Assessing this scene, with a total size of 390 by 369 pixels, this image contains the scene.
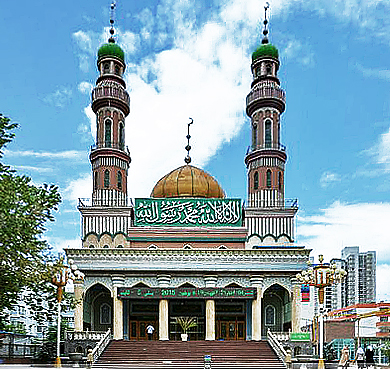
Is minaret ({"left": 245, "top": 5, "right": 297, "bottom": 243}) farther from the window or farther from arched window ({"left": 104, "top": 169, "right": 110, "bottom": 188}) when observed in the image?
arched window ({"left": 104, "top": 169, "right": 110, "bottom": 188})

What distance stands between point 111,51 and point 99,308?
21.1m

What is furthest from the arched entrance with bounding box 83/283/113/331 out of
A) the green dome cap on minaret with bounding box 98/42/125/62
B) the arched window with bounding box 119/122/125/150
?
the green dome cap on minaret with bounding box 98/42/125/62

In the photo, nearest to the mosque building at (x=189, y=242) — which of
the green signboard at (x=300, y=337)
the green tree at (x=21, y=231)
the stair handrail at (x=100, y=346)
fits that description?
the stair handrail at (x=100, y=346)

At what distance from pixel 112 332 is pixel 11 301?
16.2m

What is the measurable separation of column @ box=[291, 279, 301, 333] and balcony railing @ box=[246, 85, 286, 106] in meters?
15.6

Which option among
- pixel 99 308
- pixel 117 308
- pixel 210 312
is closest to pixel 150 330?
pixel 117 308

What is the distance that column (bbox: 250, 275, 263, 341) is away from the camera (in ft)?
116

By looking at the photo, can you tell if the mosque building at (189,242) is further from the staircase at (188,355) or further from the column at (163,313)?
the staircase at (188,355)

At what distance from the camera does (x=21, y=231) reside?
19.5 m

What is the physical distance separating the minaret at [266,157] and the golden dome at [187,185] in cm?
298

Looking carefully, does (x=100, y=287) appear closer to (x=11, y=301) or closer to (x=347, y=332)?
(x=11, y=301)

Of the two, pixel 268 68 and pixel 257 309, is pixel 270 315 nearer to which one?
pixel 257 309

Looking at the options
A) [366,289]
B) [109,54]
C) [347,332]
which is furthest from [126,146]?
[366,289]

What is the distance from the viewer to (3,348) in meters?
29.1
